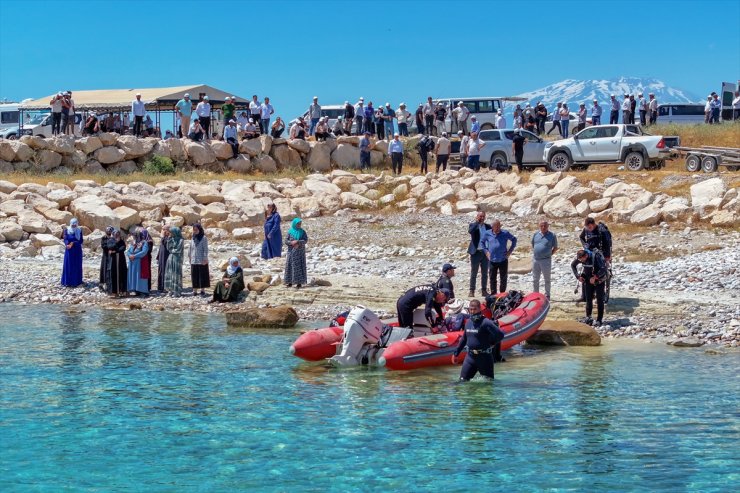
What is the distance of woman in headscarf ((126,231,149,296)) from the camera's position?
22.9 meters

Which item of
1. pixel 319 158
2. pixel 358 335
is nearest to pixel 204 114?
pixel 319 158

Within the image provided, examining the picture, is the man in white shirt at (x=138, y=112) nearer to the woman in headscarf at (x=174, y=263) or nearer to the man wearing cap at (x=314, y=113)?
the man wearing cap at (x=314, y=113)

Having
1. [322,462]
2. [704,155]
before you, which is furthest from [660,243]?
[322,462]

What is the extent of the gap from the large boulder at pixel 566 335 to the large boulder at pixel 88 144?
2287cm

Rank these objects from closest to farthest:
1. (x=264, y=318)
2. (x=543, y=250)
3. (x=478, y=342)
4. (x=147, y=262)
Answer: (x=478, y=342) → (x=543, y=250) → (x=264, y=318) → (x=147, y=262)

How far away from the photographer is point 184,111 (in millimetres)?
38656

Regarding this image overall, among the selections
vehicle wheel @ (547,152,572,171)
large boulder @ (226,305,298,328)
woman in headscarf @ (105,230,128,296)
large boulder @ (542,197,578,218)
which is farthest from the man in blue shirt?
vehicle wheel @ (547,152,572,171)

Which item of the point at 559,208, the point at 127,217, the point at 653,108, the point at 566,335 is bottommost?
the point at 566,335

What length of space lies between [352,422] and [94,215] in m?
18.2

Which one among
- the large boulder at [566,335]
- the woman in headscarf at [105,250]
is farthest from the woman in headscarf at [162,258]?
the large boulder at [566,335]

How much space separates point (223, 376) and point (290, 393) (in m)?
1.57

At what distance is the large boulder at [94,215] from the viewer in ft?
97.3

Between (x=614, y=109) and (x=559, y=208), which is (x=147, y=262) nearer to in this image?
(x=559, y=208)

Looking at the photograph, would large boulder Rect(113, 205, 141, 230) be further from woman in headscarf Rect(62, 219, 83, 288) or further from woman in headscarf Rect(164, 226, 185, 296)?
woman in headscarf Rect(164, 226, 185, 296)
